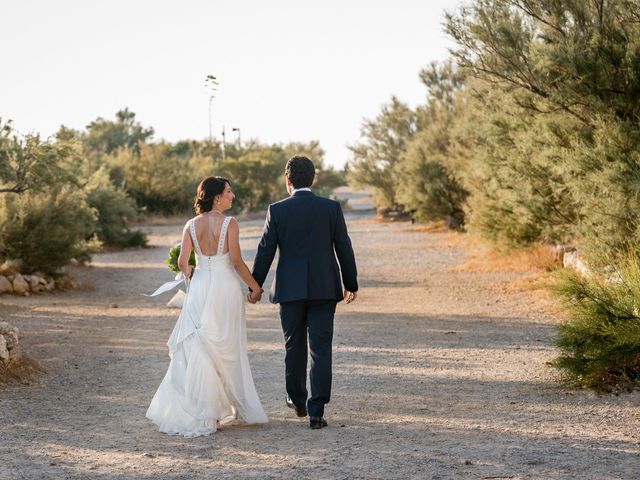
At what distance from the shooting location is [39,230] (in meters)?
22.9

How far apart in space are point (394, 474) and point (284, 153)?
7620 cm

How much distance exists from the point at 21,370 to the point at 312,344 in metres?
4.41

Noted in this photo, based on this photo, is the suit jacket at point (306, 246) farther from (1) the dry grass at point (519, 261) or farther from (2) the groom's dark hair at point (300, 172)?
(1) the dry grass at point (519, 261)

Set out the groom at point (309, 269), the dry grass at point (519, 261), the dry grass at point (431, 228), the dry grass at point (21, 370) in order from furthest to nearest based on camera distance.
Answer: the dry grass at point (431, 228) < the dry grass at point (519, 261) < the dry grass at point (21, 370) < the groom at point (309, 269)

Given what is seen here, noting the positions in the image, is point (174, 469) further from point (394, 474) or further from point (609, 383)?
point (609, 383)

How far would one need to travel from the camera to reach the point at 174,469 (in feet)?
22.5

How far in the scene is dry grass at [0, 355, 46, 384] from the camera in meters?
10.8

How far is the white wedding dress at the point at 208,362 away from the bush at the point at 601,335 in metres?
3.28

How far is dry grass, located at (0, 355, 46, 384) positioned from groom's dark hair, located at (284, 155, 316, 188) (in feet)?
14.0

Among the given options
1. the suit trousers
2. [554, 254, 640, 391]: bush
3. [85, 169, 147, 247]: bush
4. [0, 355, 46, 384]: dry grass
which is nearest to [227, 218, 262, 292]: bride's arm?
the suit trousers

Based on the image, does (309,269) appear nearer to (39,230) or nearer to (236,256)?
(236,256)

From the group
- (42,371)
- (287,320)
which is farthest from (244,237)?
(287,320)

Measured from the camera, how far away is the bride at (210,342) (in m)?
8.13

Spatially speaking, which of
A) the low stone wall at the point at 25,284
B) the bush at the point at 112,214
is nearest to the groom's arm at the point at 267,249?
the low stone wall at the point at 25,284
